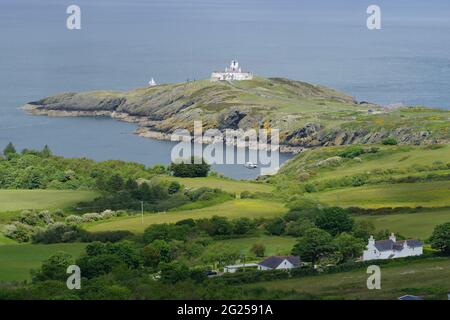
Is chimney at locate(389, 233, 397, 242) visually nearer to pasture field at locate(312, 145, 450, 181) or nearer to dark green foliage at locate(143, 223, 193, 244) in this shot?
dark green foliage at locate(143, 223, 193, 244)

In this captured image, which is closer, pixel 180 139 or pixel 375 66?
pixel 180 139

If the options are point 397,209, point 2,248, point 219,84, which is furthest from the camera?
point 219,84

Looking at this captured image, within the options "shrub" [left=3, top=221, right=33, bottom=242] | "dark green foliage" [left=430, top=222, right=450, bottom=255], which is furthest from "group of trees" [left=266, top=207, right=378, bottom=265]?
"shrub" [left=3, top=221, right=33, bottom=242]

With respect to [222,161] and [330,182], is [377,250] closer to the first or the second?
[330,182]

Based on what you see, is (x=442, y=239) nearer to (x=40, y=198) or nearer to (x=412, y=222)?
(x=412, y=222)

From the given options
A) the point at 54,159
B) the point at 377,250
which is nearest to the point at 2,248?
the point at 377,250

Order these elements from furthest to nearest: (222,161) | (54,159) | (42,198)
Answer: (222,161) < (54,159) < (42,198)
